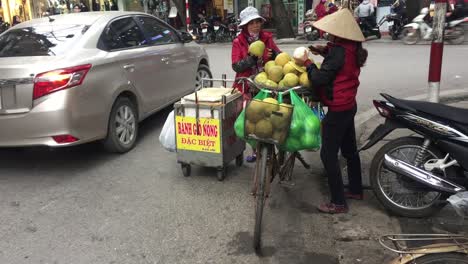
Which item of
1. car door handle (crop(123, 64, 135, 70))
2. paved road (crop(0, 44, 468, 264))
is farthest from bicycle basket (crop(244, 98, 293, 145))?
car door handle (crop(123, 64, 135, 70))

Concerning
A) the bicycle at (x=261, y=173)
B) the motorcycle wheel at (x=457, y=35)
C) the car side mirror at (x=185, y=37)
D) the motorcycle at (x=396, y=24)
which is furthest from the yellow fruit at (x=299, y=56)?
the motorcycle at (x=396, y=24)

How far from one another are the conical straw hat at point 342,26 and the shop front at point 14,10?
29388mm

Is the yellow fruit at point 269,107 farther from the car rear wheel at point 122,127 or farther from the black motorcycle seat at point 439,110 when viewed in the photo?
the car rear wheel at point 122,127

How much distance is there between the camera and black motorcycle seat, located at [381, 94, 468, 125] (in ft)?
10.7

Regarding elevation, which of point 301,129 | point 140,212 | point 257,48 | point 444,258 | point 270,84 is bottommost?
point 140,212

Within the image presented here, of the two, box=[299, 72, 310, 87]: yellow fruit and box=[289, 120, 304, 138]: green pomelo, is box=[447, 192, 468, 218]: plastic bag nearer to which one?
box=[289, 120, 304, 138]: green pomelo

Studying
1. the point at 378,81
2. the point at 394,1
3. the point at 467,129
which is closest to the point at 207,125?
the point at 467,129

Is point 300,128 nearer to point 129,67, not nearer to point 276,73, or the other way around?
point 276,73

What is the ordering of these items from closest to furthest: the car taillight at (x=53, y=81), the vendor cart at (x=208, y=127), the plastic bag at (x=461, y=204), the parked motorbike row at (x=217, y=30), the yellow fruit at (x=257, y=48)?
the plastic bag at (x=461, y=204) < the yellow fruit at (x=257, y=48) < the vendor cart at (x=208, y=127) < the car taillight at (x=53, y=81) < the parked motorbike row at (x=217, y=30)

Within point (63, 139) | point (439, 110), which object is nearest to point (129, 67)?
point (63, 139)

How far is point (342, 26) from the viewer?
3.43m

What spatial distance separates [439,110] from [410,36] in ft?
41.5

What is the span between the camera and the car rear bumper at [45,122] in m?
4.51

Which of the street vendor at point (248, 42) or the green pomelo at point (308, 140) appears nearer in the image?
the green pomelo at point (308, 140)
